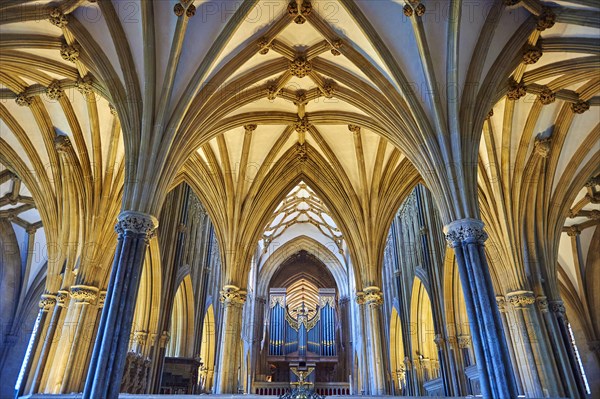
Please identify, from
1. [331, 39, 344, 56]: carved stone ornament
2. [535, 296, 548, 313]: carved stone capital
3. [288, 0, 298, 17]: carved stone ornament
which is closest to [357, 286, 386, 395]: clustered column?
[535, 296, 548, 313]: carved stone capital

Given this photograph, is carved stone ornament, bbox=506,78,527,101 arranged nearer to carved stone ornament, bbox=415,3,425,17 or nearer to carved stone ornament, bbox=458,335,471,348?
carved stone ornament, bbox=415,3,425,17

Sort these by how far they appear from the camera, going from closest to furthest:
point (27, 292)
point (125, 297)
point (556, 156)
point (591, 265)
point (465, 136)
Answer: point (125, 297), point (465, 136), point (556, 156), point (591, 265), point (27, 292)

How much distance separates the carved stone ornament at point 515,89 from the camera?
11.3m

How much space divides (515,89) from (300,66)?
5.42 m

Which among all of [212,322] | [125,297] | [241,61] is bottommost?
[125,297]

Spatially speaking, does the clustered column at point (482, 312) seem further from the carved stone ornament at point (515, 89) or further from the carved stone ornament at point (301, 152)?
the carved stone ornament at point (301, 152)

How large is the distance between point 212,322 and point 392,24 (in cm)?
1821

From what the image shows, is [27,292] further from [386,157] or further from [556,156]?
[556,156]

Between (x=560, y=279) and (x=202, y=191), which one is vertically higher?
(x=202, y=191)

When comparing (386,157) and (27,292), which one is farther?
(27,292)

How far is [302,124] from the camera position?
14.7 metres

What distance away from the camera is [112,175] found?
1402 centimetres

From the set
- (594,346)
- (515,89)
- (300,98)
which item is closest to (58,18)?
(300,98)

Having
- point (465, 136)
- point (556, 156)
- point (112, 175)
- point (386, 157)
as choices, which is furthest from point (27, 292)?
point (556, 156)
